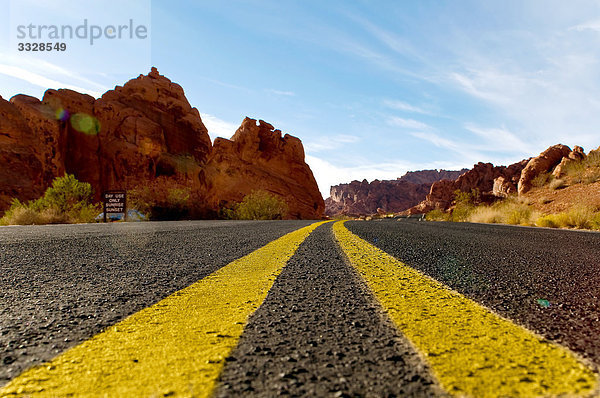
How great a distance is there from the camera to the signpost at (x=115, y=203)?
1794 cm

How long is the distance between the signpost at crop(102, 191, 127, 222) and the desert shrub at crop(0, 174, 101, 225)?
26.2 inches

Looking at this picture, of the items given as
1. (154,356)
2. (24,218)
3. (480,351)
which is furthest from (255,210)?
(480,351)

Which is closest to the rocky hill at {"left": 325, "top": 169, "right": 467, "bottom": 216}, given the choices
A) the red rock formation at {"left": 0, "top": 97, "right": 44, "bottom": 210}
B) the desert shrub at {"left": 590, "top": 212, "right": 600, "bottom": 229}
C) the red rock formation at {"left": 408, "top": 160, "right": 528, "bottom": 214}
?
the red rock formation at {"left": 408, "top": 160, "right": 528, "bottom": 214}

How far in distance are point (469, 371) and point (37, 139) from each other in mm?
41264

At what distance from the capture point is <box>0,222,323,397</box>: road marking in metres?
0.64

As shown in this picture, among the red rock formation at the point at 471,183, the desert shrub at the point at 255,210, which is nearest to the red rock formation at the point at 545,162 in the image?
the red rock formation at the point at 471,183

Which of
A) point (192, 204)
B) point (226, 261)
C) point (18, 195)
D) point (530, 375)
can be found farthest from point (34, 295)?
point (18, 195)

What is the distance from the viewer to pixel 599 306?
4.16 feet

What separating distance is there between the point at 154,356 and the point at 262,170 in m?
51.9

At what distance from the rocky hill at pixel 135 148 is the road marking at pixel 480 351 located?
970 inches

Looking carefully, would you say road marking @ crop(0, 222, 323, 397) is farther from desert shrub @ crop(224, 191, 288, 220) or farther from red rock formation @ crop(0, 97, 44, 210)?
red rock formation @ crop(0, 97, 44, 210)

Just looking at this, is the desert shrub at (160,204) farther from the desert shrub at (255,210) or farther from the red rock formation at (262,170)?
the red rock formation at (262,170)

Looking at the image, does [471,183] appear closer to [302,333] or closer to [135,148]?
[135,148]

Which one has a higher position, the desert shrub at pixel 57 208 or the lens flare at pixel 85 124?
the lens flare at pixel 85 124
